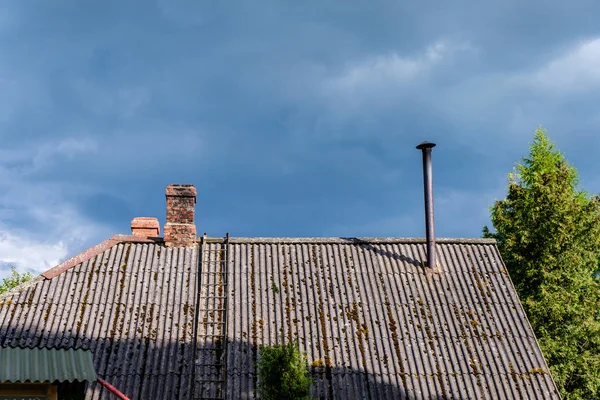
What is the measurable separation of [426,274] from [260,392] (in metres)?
4.98

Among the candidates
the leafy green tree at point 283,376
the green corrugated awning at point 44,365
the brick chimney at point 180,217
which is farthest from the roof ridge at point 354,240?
the green corrugated awning at point 44,365

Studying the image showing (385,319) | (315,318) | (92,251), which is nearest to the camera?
(315,318)

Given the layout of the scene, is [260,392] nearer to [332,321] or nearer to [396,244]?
[332,321]

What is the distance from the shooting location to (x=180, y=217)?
13156mm

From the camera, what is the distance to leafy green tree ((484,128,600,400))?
758 inches

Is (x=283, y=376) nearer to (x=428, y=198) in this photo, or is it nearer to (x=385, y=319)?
(x=385, y=319)

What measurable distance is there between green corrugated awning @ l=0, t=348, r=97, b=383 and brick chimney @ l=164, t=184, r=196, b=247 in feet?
19.0

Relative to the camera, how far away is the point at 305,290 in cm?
1202

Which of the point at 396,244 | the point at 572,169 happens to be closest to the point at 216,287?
the point at 396,244

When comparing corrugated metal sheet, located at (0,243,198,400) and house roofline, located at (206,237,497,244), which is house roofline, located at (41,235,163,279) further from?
house roofline, located at (206,237,497,244)

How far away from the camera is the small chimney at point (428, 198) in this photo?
13.0 meters

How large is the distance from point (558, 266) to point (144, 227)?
15.0 meters

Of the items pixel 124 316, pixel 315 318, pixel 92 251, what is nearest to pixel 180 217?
pixel 92 251

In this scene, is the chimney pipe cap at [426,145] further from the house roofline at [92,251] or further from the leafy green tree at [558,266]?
the leafy green tree at [558,266]
